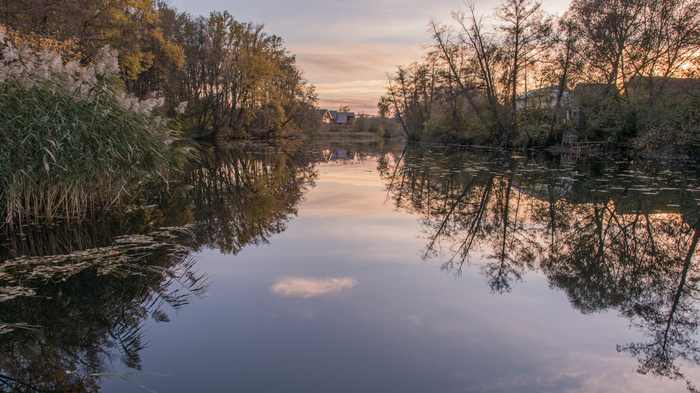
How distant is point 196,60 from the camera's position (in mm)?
32062

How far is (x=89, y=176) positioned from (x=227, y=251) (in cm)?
253

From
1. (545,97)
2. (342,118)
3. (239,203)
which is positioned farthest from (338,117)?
(239,203)

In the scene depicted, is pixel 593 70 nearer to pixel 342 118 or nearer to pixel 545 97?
pixel 545 97

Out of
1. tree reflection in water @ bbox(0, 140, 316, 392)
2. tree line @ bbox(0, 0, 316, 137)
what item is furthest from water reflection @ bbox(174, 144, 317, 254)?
tree line @ bbox(0, 0, 316, 137)

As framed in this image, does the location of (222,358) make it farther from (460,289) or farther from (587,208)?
(587,208)

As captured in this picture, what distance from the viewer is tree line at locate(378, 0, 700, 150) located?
1816 cm

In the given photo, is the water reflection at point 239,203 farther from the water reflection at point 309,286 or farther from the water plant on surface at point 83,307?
the water reflection at point 309,286

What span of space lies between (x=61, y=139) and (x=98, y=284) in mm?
2528

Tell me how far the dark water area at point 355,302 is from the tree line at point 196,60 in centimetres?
1288

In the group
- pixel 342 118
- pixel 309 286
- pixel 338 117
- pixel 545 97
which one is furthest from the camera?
pixel 338 117

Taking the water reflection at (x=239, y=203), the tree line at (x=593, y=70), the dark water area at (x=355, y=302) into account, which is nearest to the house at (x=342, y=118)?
the tree line at (x=593, y=70)

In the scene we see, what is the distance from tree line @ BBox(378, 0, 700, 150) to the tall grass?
21637 millimetres

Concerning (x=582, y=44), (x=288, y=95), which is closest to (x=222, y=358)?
(x=582, y=44)

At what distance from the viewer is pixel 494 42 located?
82.4 feet
